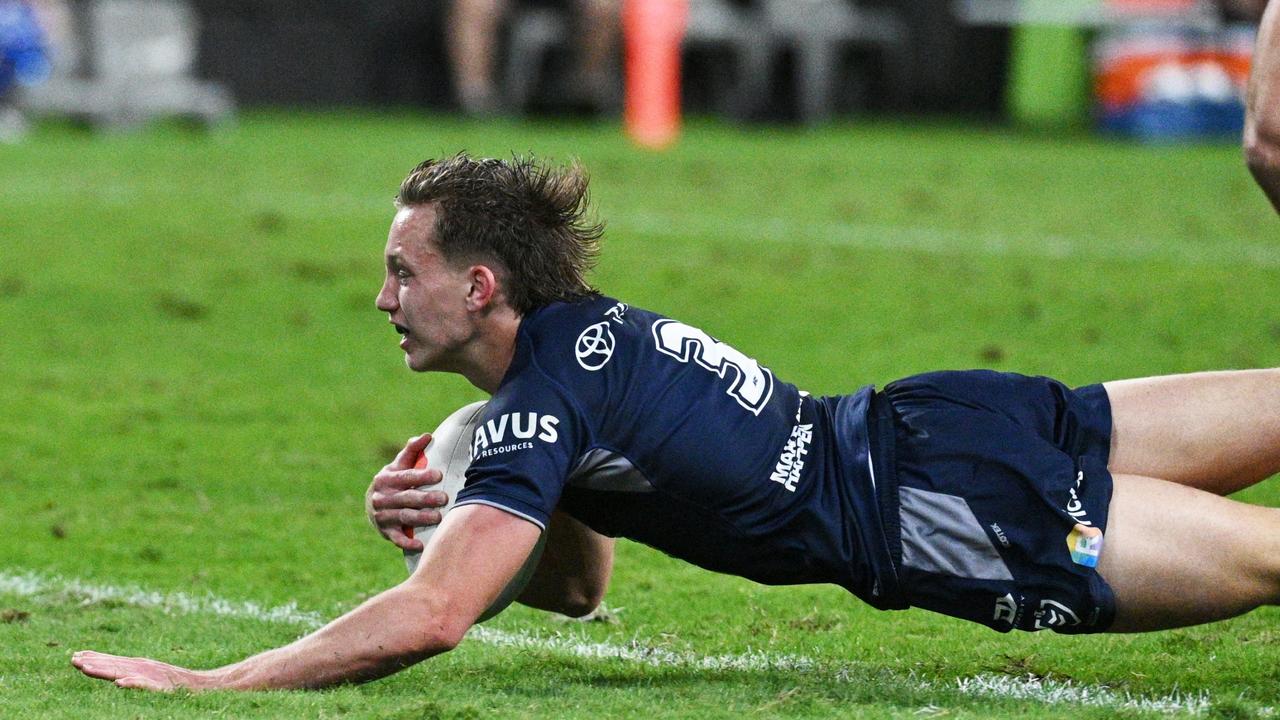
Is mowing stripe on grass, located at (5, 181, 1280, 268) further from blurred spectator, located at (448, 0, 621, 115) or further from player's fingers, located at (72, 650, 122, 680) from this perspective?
player's fingers, located at (72, 650, 122, 680)

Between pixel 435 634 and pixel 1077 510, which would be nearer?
pixel 435 634

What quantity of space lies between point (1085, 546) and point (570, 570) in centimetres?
122

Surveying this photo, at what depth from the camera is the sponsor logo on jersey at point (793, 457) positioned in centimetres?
394

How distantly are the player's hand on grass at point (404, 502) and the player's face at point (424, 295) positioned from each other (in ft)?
0.81

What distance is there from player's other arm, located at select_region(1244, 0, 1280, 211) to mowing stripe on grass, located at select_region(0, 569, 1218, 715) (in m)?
1.13

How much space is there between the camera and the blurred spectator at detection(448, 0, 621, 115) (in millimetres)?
20453

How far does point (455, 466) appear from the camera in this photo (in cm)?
421

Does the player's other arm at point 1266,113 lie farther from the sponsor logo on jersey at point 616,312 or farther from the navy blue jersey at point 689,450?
the sponsor logo on jersey at point 616,312

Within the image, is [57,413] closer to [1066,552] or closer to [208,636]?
[208,636]

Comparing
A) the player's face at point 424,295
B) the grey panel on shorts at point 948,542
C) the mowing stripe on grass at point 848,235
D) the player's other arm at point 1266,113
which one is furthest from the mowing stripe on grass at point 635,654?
the mowing stripe on grass at point 848,235

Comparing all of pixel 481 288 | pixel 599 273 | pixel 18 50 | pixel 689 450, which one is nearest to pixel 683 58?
pixel 18 50

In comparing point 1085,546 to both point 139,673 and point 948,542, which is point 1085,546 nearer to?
point 948,542

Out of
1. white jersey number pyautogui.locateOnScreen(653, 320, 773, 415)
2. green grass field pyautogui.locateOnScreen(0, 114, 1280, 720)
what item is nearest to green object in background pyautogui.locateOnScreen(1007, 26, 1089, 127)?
green grass field pyautogui.locateOnScreen(0, 114, 1280, 720)

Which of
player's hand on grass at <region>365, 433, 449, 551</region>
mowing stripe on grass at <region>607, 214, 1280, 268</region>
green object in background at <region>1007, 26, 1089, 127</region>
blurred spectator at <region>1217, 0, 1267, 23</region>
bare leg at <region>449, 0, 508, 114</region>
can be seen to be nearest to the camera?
player's hand on grass at <region>365, 433, 449, 551</region>
